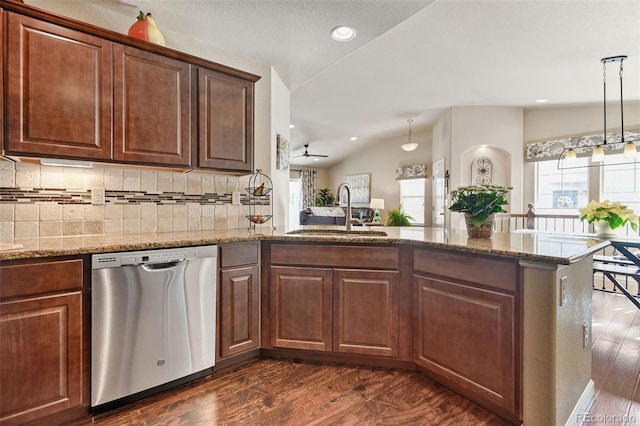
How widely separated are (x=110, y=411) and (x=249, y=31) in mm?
2577


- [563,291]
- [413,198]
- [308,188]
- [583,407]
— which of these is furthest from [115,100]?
[308,188]

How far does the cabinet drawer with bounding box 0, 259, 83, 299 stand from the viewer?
1.42m

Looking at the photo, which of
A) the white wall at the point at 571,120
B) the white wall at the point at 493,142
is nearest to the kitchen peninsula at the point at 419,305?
the white wall at the point at 493,142

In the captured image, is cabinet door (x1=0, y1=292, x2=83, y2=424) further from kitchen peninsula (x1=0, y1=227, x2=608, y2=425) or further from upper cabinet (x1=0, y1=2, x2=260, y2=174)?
upper cabinet (x1=0, y1=2, x2=260, y2=174)

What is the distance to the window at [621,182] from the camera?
447 centimetres

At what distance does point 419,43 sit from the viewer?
3.33 metres

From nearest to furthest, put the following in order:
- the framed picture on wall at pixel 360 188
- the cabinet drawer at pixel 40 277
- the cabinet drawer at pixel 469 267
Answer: the cabinet drawer at pixel 40 277, the cabinet drawer at pixel 469 267, the framed picture on wall at pixel 360 188

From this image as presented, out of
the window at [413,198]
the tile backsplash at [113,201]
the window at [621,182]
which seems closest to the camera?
the tile backsplash at [113,201]

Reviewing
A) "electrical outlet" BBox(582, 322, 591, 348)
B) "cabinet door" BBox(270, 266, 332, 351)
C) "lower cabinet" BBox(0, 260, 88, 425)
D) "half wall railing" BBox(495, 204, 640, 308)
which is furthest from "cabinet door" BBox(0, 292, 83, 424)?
"half wall railing" BBox(495, 204, 640, 308)

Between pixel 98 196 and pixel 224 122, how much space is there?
0.96 meters

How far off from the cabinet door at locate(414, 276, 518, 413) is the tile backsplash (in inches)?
66.4

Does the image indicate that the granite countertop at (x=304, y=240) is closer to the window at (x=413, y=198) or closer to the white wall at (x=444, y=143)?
the white wall at (x=444, y=143)

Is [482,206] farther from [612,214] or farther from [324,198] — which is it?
[324,198]

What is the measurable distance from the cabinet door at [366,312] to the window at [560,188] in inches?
179
